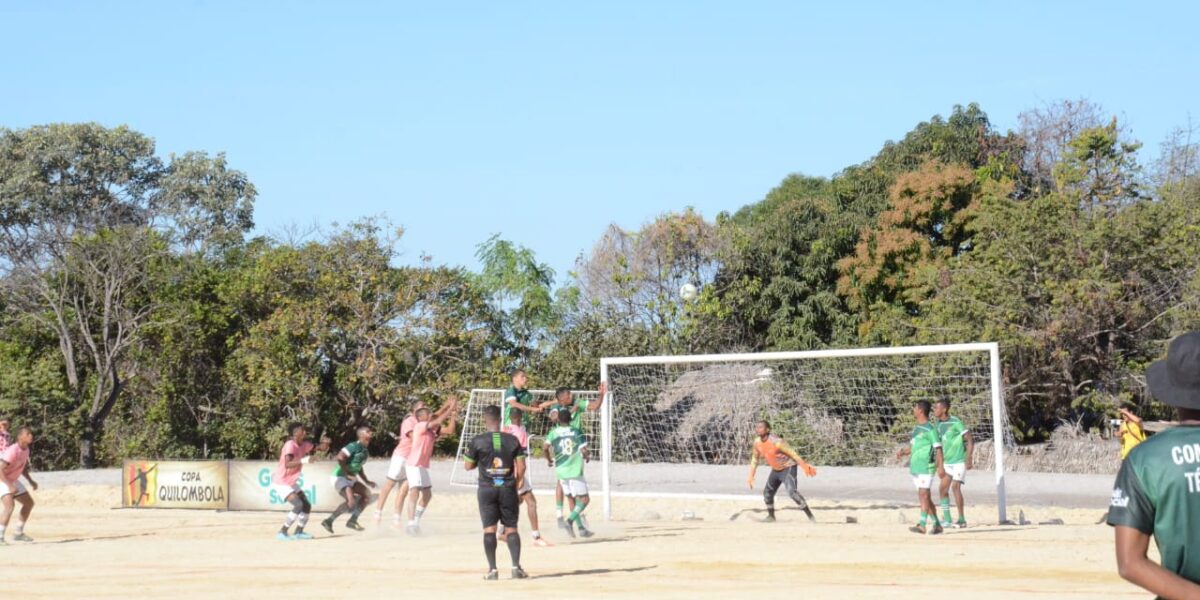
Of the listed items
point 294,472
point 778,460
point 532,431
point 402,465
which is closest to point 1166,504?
point 294,472

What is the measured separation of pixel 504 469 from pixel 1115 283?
819 inches

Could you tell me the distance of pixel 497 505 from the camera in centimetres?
1312

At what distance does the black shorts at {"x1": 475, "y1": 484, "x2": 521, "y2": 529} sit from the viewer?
516 inches

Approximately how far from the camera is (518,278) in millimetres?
42656


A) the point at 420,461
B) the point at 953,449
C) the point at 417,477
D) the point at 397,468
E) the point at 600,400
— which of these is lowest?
the point at 417,477

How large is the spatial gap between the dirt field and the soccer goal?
97.5 inches

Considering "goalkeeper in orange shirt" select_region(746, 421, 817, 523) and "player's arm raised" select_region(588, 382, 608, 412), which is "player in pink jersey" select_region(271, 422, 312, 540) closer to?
"player's arm raised" select_region(588, 382, 608, 412)

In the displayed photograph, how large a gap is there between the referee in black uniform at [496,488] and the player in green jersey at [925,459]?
6532 mm

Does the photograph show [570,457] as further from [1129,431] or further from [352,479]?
[1129,431]

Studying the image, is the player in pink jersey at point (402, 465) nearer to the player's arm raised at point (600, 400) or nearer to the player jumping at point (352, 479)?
the player jumping at point (352, 479)

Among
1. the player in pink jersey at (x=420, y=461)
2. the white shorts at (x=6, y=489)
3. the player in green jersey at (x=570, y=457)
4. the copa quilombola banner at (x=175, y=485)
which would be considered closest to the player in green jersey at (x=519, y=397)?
the player in green jersey at (x=570, y=457)

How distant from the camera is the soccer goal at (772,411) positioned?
24297 mm

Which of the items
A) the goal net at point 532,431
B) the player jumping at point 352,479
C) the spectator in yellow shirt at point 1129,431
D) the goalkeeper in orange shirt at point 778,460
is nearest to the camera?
the spectator in yellow shirt at point 1129,431

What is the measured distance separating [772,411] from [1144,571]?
22.5 metres
